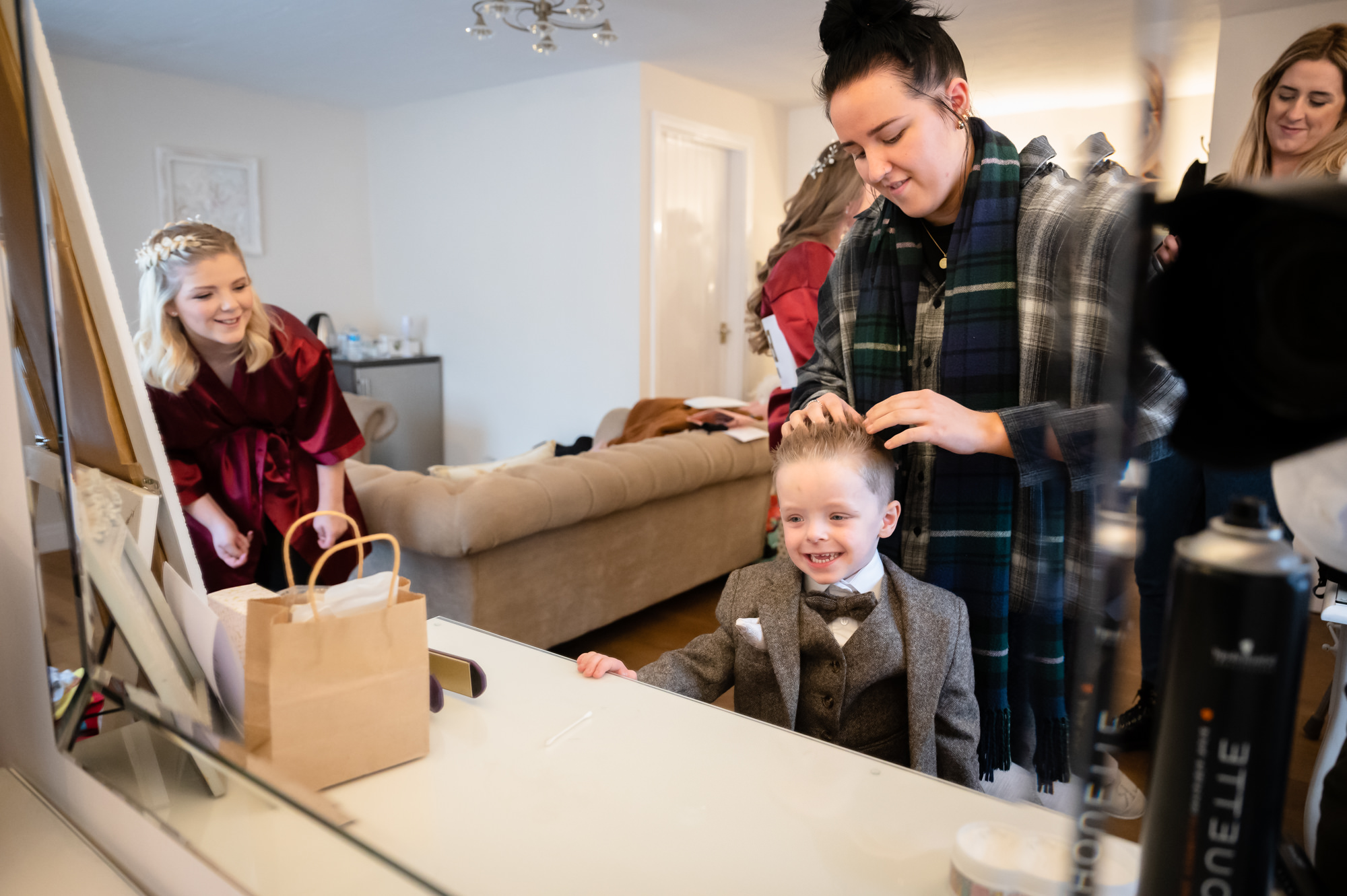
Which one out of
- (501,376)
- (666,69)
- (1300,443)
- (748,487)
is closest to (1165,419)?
(1300,443)

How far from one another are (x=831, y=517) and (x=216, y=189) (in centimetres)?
200

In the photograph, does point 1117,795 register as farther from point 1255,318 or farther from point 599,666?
point 599,666

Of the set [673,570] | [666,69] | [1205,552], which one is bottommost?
[673,570]

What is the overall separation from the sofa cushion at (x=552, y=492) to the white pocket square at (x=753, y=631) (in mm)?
791

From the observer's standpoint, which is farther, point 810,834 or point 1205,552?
point 810,834

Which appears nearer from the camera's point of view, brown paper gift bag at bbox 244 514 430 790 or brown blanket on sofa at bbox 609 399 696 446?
brown paper gift bag at bbox 244 514 430 790

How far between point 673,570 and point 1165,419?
969mm

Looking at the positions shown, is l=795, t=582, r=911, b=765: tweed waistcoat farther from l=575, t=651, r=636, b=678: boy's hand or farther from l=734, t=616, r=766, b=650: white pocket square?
l=575, t=651, r=636, b=678: boy's hand

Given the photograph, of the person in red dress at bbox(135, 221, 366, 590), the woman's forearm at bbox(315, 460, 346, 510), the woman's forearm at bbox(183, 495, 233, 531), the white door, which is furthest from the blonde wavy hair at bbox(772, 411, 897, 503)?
the woman's forearm at bbox(315, 460, 346, 510)

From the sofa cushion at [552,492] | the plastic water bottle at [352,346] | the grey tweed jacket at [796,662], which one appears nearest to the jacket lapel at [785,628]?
the grey tweed jacket at [796,662]

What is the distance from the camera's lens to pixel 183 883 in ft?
1.93

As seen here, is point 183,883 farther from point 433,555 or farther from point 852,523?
point 433,555

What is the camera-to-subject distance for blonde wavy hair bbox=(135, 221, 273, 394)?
0.75 metres

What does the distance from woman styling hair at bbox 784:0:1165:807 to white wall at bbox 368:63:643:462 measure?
41 cm
